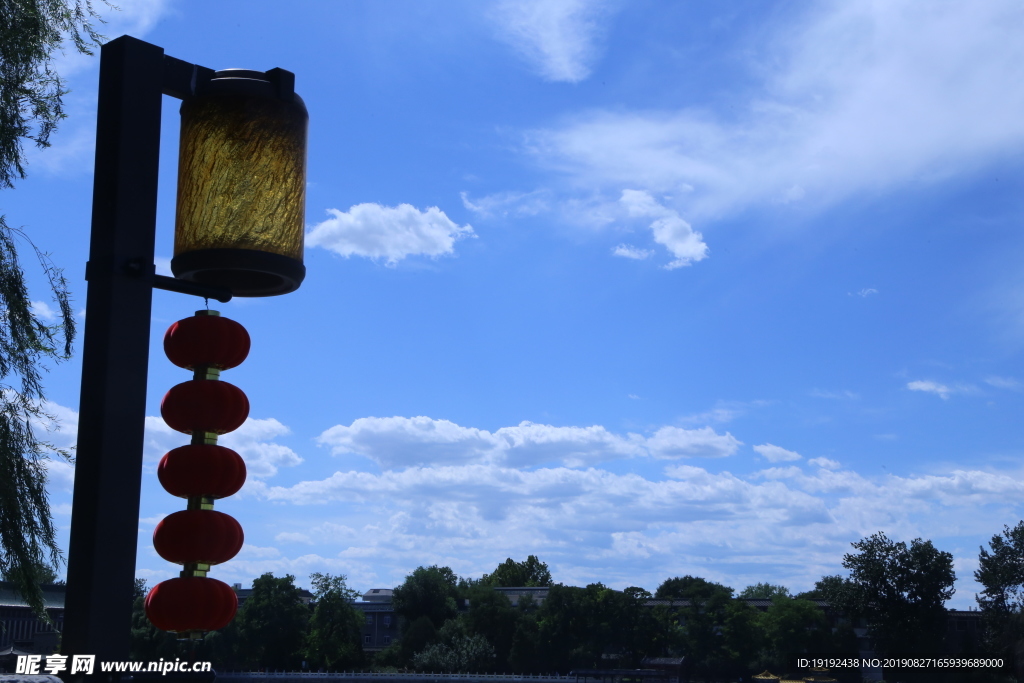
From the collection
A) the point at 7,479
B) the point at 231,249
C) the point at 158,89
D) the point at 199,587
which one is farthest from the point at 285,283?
the point at 7,479

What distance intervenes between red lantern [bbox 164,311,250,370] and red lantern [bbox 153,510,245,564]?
0.73 metres

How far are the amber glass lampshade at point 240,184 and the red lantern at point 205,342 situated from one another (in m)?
0.20

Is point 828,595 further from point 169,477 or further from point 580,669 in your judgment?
point 169,477

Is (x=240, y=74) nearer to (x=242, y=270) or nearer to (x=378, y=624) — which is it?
(x=242, y=270)

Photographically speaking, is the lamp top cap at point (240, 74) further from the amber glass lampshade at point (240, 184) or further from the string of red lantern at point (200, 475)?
the string of red lantern at point (200, 475)

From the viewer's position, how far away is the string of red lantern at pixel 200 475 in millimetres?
4293

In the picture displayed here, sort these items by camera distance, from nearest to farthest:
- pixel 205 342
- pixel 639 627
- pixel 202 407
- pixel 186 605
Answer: pixel 186 605, pixel 202 407, pixel 205 342, pixel 639 627

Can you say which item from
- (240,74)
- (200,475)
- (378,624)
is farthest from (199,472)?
(378,624)

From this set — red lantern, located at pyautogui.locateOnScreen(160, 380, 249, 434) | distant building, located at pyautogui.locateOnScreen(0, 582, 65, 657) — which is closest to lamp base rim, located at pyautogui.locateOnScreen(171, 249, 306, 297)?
red lantern, located at pyautogui.locateOnScreen(160, 380, 249, 434)

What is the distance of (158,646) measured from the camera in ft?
203

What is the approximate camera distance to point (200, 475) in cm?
439

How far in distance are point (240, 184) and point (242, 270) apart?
0.41 meters

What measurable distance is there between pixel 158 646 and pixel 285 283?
64086mm

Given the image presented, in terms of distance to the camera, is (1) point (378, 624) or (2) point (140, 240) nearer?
(2) point (140, 240)
